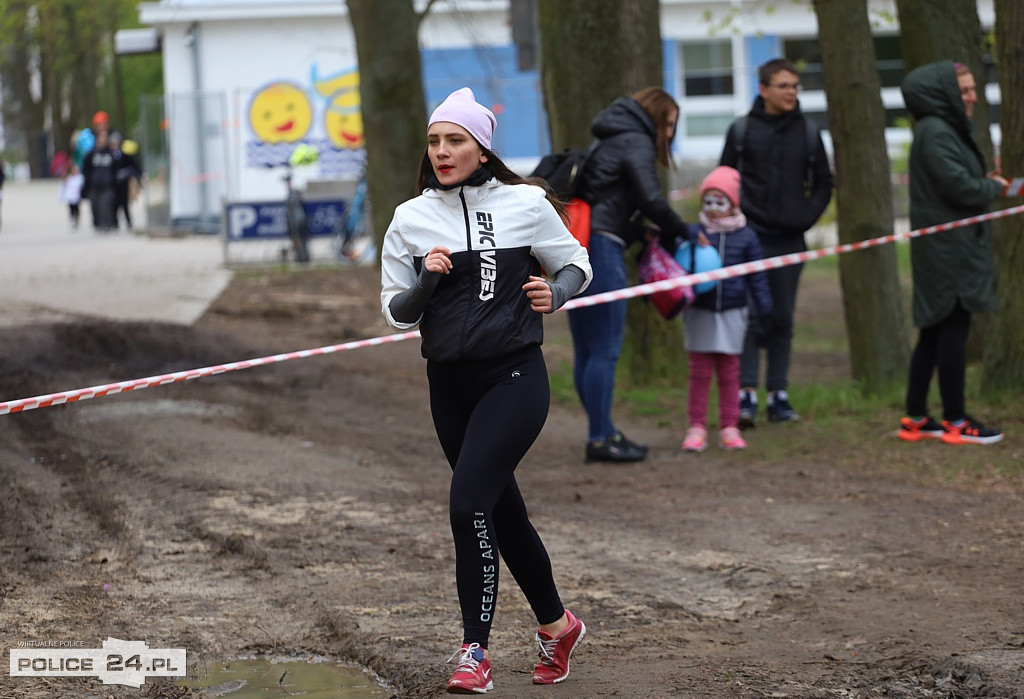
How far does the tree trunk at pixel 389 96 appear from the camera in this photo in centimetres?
1530

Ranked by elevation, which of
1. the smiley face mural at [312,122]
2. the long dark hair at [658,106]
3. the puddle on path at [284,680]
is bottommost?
the puddle on path at [284,680]

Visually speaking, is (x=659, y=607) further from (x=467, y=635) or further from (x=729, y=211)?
(x=729, y=211)

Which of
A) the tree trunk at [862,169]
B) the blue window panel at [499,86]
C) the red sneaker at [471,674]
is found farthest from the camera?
the blue window panel at [499,86]

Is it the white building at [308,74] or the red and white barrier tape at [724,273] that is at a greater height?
the white building at [308,74]

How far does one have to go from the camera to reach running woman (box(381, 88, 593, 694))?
430 cm

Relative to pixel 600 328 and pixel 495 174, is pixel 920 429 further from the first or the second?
pixel 495 174

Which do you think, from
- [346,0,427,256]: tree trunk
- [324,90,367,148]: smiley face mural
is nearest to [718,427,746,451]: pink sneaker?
[346,0,427,256]: tree trunk

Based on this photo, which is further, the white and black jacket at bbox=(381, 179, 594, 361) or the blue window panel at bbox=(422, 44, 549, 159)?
the blue window panel at bbox=(422, 44, 549, 159)

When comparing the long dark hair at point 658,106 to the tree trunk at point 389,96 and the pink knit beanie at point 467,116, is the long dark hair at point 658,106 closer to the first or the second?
the pink knit beanie at point 467,116

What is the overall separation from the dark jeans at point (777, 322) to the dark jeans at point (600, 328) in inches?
47.4

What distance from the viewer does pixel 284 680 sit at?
4.60 metres

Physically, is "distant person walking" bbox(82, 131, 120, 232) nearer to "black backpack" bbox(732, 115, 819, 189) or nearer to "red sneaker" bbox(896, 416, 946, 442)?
"black backpack" bbox(732, 115, 819, 189)

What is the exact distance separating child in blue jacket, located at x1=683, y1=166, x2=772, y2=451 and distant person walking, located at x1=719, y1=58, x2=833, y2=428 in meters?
0.36

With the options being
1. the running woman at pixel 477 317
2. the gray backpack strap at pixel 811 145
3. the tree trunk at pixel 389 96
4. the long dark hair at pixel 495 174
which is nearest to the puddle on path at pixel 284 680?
the running woman at pixel 477 317
